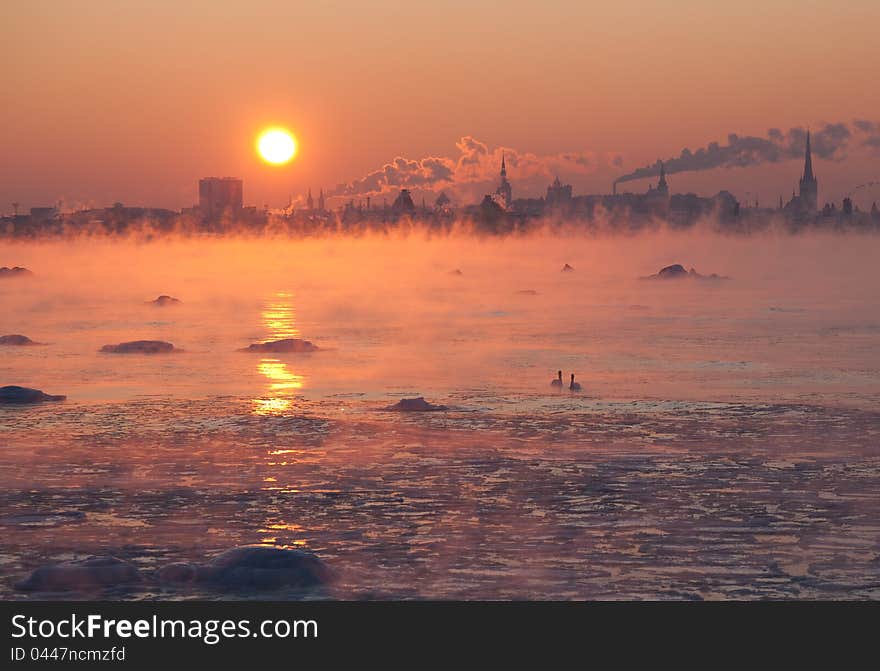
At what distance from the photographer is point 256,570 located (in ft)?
76.0

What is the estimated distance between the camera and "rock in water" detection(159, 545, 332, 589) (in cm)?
2300

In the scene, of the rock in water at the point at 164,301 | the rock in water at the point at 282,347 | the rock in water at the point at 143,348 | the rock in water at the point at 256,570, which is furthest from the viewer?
the rock in water at the point at 164,301

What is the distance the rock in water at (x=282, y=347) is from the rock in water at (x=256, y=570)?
152 ft

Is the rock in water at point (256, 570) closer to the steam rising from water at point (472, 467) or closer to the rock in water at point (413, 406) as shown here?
the steam rising from water at point (472, 467)

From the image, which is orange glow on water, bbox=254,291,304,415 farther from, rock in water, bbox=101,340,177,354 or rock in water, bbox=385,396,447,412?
rock in water, bbox=101,340,177,354

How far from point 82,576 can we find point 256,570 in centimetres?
242

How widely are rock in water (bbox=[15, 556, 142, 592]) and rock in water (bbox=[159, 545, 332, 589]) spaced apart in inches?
21.1

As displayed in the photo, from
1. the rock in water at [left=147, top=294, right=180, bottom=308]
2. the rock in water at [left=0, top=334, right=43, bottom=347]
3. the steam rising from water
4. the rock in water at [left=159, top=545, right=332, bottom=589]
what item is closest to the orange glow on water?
the steam rising from water

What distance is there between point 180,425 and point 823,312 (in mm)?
94792

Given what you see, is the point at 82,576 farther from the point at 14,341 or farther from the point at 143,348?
the point at 14,341

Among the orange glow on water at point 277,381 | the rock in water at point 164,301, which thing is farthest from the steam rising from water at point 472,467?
the rock in water at point 164,301

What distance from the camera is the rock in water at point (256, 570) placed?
23.0 m
